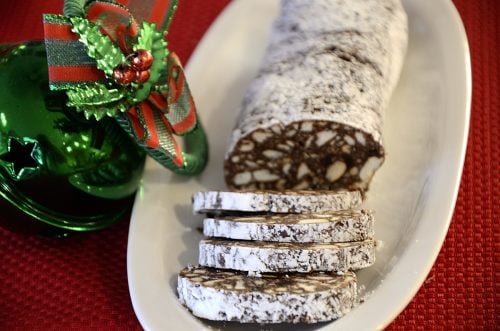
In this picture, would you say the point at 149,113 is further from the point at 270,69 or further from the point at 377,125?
the point at 377,125

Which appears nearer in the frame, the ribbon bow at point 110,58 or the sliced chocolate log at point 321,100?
the ribbon bow at point 110,58

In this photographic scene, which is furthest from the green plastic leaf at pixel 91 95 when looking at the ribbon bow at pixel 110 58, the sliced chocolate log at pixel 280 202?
the sliced chocolate log at pixel 280 202

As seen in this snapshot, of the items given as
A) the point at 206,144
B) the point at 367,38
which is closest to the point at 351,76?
the point at 367,38

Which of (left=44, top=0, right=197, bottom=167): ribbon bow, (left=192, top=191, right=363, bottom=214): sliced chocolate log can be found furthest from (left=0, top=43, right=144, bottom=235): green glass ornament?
(left=192, top=191, right=363, bottom=214): sliced chocolate log

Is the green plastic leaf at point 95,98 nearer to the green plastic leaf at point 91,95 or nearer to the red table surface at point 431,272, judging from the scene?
the green plastic leaf at point 91,95

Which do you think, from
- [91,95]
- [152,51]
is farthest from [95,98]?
[152,51]

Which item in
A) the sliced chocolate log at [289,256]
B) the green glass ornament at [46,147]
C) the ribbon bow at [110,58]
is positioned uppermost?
the ribbon bow at [110,58]

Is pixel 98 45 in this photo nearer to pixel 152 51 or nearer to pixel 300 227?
pixel 152 51
